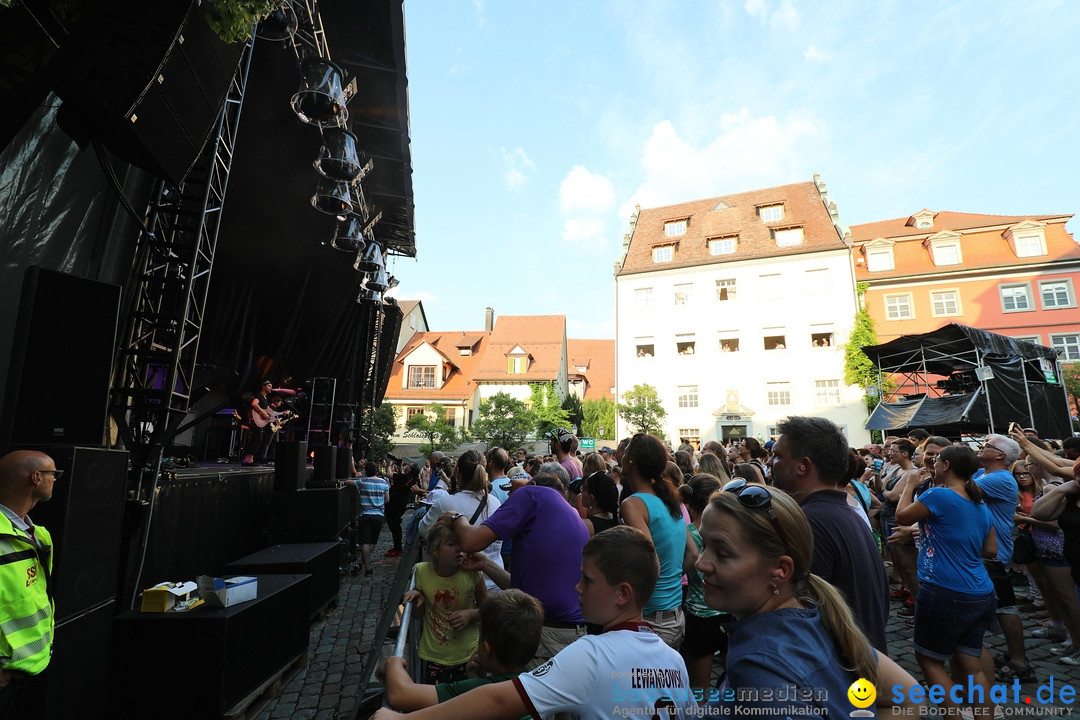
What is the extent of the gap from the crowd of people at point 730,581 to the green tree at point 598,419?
28.9 m

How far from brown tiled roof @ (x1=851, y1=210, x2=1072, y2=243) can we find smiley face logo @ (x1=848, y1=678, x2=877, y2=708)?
40547 mm

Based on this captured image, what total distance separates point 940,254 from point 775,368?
13981 millimetres

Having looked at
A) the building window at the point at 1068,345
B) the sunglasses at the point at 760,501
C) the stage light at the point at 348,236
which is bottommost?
the sunglasses at the point at 760,501

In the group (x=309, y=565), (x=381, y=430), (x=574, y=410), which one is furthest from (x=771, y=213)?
(x=309, y=565)

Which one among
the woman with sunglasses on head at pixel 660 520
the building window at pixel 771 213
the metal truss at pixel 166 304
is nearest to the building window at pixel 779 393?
the building window at pixel 771 213

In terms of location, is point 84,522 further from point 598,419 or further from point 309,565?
point 598,419

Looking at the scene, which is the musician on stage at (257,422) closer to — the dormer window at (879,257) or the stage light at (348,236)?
the stage light at (348,236)

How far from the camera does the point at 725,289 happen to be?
111ft

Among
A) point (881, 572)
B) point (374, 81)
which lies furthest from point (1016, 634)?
point (374, 81)

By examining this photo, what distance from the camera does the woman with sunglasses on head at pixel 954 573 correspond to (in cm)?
340

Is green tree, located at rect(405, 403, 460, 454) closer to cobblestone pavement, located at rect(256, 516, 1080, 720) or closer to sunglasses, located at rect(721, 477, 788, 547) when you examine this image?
cobblestone pavement, located at rect(256, 516, 1080, 720)

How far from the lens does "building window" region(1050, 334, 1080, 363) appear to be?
99.6 ft

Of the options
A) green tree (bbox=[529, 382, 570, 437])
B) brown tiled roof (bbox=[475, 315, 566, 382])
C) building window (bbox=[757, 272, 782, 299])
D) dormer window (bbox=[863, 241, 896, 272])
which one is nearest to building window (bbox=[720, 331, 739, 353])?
building window (bbox=[757, 272, 782, 299])

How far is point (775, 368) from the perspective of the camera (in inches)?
1234
